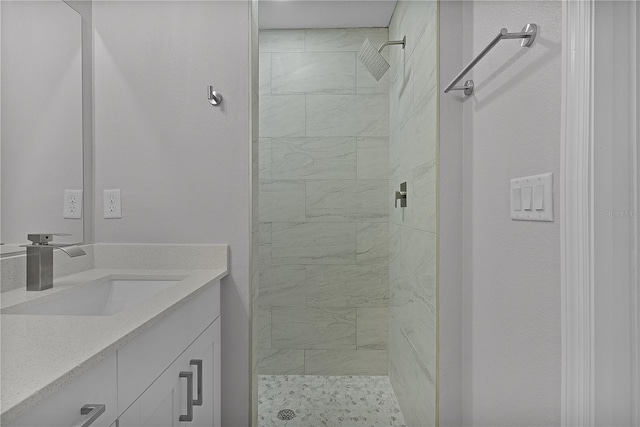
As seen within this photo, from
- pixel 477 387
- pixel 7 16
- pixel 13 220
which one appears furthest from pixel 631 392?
pixel 7 16

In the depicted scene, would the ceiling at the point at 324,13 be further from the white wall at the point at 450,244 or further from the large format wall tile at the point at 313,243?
the large format wall tile at the point at 313,243

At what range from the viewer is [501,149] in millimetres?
1172

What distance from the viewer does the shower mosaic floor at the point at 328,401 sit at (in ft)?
7.24

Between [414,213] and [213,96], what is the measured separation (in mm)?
1071

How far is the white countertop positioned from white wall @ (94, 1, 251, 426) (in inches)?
19.2

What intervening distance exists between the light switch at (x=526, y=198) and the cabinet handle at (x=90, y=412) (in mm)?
1027

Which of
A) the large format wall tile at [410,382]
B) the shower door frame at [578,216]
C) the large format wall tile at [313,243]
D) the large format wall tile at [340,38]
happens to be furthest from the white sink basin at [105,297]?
the large format wall tile at [340,38]

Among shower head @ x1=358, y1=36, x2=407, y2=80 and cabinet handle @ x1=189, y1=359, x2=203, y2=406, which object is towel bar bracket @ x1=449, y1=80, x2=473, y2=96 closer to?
shower head @ x1=358, y1=36, x2=407, y2=80

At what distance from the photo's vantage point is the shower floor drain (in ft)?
7.25

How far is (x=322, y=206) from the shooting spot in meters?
2.79

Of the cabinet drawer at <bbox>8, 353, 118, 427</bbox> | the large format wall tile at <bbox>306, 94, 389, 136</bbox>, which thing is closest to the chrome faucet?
the cabinet drawer at <bbox>8, 353, 118, 427</bbox>

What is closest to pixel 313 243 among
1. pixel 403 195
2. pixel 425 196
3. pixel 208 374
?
pixel 403 195

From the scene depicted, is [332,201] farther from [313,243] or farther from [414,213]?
[414,213]

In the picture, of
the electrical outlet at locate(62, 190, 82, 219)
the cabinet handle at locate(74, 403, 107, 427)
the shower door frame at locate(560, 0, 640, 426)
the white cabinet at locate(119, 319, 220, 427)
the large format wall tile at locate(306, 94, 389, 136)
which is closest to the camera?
the cabinet handle at locate(74, 403, 107, 427)
